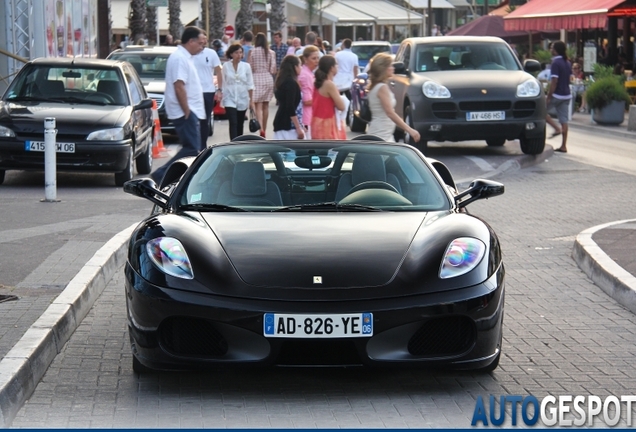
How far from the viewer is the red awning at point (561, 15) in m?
31.0

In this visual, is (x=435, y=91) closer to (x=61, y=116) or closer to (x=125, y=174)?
(x=125, y=174)

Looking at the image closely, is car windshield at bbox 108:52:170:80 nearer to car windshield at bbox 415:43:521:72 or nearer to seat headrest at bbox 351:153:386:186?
car windshield at bbox 415:43:521:72

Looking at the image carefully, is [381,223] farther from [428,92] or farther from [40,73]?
[428,92]

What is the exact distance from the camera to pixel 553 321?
7.41 m

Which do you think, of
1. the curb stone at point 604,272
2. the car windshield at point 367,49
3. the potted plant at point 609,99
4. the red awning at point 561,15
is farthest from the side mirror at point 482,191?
the car windshield at point 367,49

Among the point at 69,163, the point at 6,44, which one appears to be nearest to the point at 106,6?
the point at 6,44

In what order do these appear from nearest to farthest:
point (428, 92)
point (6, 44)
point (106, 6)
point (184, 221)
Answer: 1. point (184, 221)
2. point (428, 92)
3. point (6, 44)
4. point (106, 6)

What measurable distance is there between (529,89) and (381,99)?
6.55 m

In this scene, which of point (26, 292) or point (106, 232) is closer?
point (26, 292)

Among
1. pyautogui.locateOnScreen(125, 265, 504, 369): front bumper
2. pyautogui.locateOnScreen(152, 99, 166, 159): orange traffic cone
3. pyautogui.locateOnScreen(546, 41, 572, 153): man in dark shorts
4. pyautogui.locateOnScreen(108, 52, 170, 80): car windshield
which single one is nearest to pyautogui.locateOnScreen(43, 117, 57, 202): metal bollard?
pyautogui.locateOnScreen(152, 99, 166, 159): orange traffic cone

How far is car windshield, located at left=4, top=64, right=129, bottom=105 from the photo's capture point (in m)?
15.6

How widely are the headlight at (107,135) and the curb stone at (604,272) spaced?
6.62 meters

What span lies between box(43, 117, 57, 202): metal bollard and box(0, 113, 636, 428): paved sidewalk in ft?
10.1

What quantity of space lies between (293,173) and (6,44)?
18.0 m
